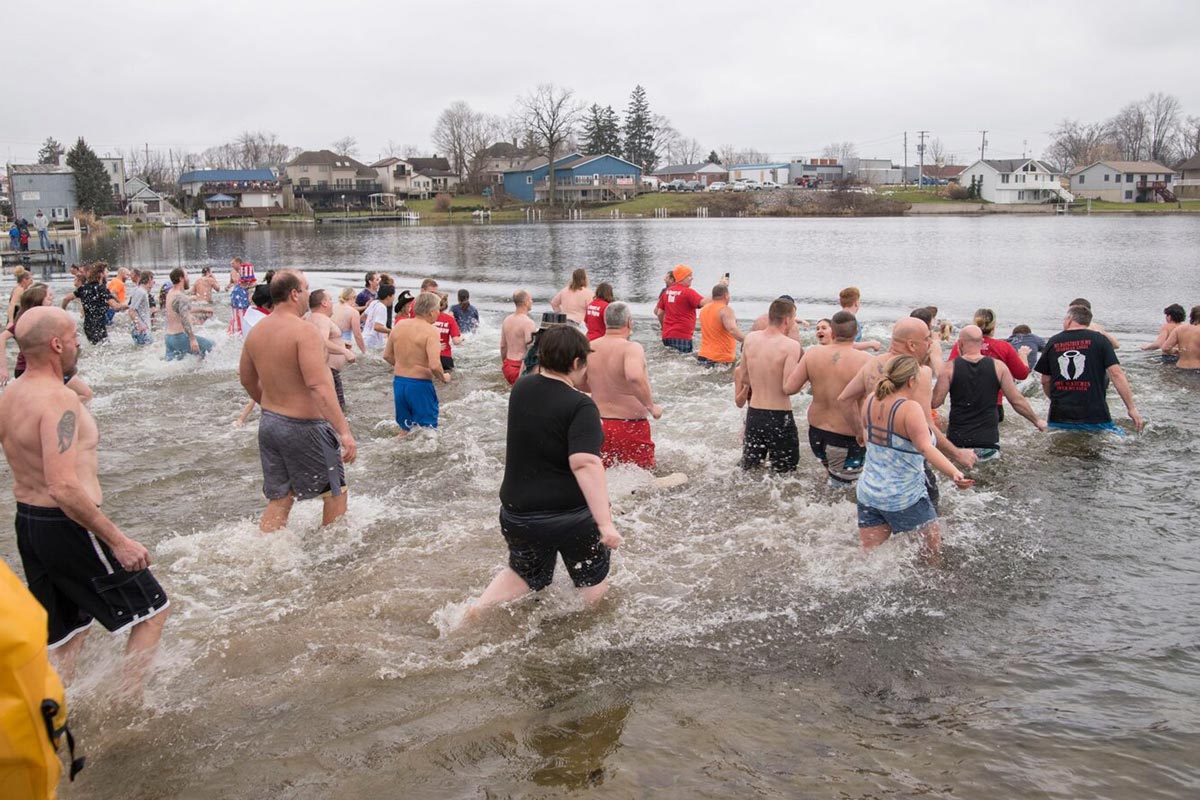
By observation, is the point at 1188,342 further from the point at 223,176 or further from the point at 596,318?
the point at 223,176

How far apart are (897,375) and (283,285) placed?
4205 mm

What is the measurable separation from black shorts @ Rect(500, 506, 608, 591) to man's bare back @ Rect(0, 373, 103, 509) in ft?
7.06

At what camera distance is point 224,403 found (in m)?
12.4

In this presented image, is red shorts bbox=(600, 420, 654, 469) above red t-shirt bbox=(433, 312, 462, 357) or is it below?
below

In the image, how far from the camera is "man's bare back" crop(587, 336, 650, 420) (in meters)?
7.44

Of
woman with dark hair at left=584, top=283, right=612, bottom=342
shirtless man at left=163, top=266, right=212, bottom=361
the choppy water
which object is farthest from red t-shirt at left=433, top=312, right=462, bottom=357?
shirtless man at left=163, top=266, right=212, bottom=361

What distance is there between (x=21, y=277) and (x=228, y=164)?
16395 centimetres

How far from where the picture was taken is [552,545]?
4.87m

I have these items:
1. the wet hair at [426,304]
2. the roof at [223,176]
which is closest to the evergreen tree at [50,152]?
the roof at [223,176]

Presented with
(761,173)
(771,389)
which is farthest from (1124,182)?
(771,389)

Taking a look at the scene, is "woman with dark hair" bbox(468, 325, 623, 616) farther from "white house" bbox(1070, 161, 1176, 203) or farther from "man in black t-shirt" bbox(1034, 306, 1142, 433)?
"white house" bbox(1070, 161, 1176, 203)

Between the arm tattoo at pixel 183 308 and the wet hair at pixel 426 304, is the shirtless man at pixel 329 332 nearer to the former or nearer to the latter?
the wet hair at pixel 426 304

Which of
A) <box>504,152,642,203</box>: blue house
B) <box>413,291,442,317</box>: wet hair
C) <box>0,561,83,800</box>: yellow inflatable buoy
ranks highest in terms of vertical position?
<box>504,152,642,203</box>: blue house

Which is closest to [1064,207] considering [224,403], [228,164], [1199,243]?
[1199,243]
